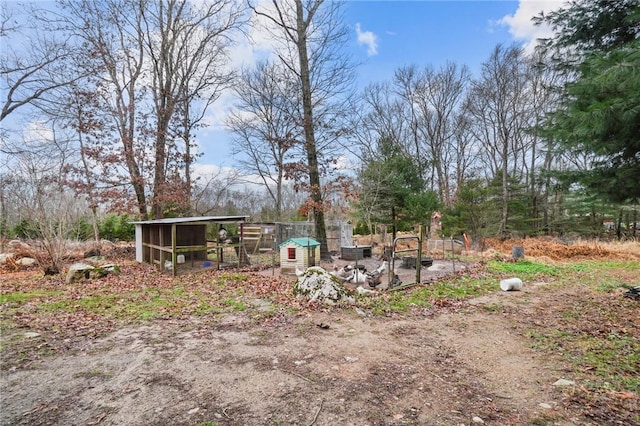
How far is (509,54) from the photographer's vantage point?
19.4m

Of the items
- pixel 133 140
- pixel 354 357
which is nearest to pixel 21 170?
pixel 133 140

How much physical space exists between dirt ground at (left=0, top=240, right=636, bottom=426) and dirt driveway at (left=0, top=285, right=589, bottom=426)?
12 mm

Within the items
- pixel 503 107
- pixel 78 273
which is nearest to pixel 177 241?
pixel 78 273

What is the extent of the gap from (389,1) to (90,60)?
1129cm

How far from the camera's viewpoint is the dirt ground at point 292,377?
239cm

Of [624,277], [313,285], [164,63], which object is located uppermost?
[164,63]

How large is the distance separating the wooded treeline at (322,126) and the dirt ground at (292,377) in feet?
10.4

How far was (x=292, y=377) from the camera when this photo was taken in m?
2.99

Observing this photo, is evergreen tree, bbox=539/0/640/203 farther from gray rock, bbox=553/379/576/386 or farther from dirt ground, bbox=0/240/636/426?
gray rock, bbox=553/379/576/386

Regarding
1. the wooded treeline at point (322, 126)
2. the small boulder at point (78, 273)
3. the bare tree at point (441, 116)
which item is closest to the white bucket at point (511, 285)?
the wooded treeline at point (322, 126)

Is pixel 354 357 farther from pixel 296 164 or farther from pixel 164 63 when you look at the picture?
pixel 164 63

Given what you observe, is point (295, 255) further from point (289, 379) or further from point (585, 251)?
point (585, 251)

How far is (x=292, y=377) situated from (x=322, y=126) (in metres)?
10.4

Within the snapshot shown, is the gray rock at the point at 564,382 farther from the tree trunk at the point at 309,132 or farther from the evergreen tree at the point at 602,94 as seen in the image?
the tree trunk at the point at 309,132
